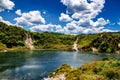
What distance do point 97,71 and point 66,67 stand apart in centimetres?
2739

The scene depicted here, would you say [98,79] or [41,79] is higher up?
[98,79]

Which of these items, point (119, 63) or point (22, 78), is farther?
point (22, 78)

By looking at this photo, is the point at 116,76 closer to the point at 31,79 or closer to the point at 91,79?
the point at 91,79

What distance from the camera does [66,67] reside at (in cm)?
7988

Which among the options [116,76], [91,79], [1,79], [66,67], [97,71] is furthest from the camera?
[66,67]

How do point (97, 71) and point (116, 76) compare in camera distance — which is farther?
point (97, 71)

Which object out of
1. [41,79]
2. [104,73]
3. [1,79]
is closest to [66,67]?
[41,79]

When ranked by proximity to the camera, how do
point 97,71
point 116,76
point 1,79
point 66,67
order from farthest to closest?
point 66,67 < point 1,79 < point 97,71 < point 116,76

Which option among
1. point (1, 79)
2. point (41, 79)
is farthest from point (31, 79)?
point (1, 79)

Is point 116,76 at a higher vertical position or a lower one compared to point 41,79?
higher

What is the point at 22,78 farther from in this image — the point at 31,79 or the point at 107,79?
the point at 107,79

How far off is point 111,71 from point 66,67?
34.1 m

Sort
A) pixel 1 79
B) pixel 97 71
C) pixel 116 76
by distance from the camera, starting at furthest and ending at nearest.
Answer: pixel 1 79
pixel 97 71
pixel 116 76

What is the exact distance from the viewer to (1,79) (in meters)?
70.9
